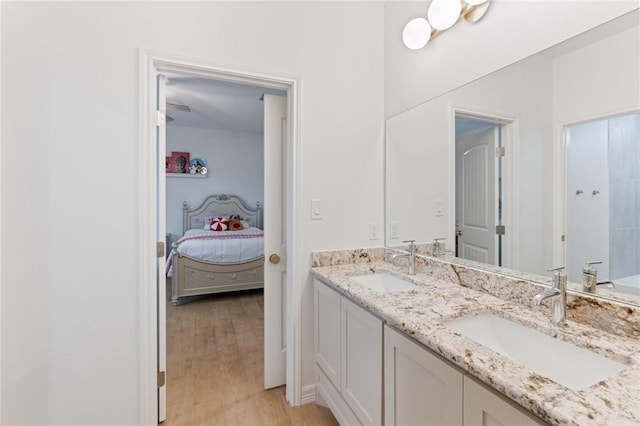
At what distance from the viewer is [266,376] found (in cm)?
193

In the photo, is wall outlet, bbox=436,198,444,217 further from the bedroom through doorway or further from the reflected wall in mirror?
the bedroom through doorway

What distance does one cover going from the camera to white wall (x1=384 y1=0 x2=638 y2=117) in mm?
1062

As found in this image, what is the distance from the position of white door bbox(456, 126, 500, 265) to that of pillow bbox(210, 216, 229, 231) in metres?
3.82

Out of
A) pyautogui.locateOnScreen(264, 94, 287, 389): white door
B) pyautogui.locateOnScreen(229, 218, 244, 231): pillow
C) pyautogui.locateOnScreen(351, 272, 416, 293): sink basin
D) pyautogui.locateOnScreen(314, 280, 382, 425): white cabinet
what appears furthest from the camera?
pyautogui.locateOnScreen(229, 218, 244, 231): pillow

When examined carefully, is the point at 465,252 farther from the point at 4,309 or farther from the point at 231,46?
the point at 4,309

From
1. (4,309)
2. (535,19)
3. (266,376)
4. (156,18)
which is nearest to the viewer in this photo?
(535,19)

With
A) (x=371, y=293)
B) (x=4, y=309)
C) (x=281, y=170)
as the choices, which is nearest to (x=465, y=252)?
(x=371, y=293)

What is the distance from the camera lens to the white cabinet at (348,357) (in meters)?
1.18

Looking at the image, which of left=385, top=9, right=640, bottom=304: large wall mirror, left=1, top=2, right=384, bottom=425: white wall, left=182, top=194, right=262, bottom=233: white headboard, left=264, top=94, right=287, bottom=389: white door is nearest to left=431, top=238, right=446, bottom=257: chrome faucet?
left=385, top=9, right=640, bottom=304: large wall mirror

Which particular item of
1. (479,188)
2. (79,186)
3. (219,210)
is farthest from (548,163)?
(219,210)

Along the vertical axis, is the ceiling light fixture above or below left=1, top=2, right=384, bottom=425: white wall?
above

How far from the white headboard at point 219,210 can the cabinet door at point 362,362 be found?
4.24 metres

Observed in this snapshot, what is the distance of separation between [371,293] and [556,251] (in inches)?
29.1

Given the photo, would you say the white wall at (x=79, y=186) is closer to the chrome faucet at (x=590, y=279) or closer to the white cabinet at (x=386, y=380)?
the white cabinet at (x=386, y=380)
